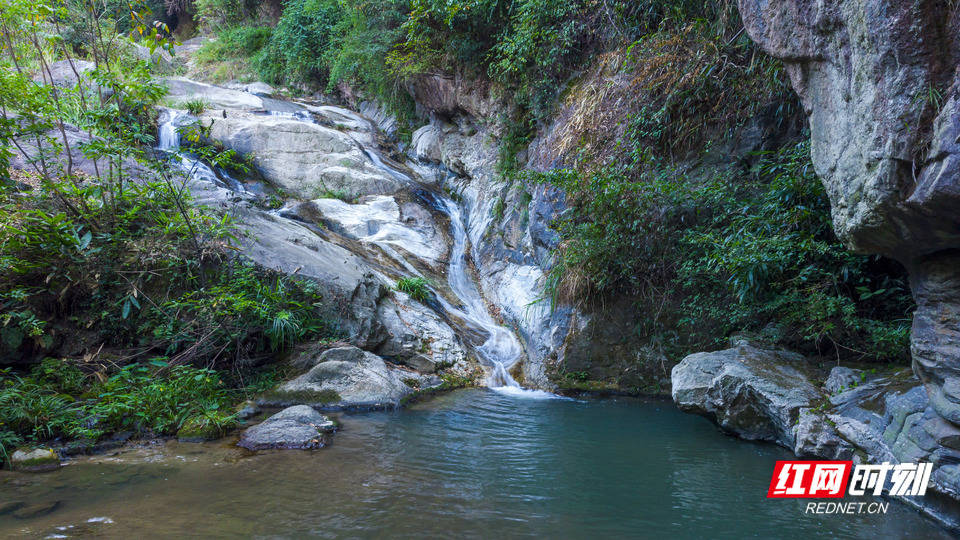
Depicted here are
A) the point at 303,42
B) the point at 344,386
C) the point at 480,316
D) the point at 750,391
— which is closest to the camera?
the point at 750,391

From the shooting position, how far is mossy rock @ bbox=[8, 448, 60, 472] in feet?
12.4

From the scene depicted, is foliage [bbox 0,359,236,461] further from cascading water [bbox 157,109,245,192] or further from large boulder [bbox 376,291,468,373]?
cascading water [bbox 157,109,245,192]

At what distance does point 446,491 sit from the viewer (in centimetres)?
356

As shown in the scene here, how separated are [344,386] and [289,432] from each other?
4.61 ft

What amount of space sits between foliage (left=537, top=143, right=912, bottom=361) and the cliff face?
1238 mm

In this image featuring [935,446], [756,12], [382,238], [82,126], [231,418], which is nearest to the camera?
[935,446]

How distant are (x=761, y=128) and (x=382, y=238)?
7.15m

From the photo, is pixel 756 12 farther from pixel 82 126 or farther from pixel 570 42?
pixel 82 126

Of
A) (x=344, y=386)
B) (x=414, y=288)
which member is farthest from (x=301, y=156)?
(x=344, y=386)

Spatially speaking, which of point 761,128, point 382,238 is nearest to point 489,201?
point 382,238

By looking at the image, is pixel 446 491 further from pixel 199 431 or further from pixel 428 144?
pixel 428 144

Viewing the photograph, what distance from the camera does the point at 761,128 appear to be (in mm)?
6797

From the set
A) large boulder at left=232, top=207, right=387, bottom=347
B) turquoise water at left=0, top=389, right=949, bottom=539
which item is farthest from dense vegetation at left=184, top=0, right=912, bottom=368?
large boulder at left=232, top=207, right=387, bottom=347

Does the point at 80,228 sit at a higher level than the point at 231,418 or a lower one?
higher
